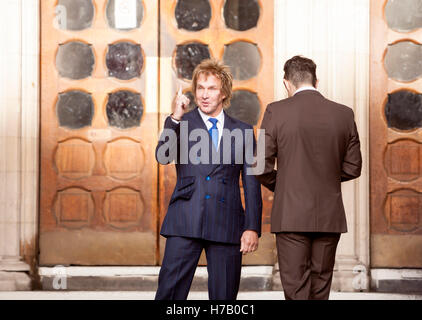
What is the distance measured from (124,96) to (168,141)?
3307 mm

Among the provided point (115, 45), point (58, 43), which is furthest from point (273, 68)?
point (58, 43)

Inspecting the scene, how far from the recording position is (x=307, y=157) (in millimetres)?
4141

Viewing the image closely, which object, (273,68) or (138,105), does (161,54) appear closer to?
(138,105)

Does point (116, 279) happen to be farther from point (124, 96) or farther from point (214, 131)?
point (214, 131)

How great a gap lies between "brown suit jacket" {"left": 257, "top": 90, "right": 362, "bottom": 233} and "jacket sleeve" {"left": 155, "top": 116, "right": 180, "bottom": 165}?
584mm

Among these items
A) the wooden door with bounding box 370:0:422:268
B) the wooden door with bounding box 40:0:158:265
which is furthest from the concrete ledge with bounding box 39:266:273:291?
the wooden door with bounding box 370:0:422:268

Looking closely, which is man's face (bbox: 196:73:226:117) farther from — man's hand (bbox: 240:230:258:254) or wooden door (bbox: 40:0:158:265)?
wooden door (bbox: 40:0:158:265)

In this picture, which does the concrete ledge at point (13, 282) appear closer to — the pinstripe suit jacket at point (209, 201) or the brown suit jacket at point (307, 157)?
the pinstripe suit jacket at point (209, 201)

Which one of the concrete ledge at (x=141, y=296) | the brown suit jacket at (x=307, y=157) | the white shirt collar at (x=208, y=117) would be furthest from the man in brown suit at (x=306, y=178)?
the concrete ledge at (x=141, y=296)

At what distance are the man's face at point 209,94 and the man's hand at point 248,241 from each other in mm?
799

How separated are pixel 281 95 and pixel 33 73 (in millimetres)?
2702

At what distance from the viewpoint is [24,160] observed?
706 centimetres

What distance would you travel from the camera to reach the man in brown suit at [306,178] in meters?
4.16

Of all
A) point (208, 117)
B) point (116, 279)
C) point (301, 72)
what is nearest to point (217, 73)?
point (208, 117)
